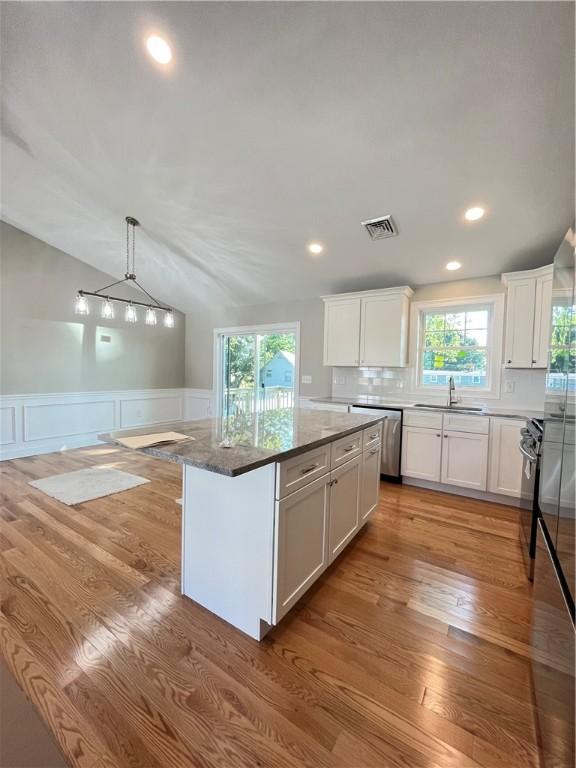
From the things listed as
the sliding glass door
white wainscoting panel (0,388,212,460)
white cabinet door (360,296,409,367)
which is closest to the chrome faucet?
white cabinet door (360,296,409,367)

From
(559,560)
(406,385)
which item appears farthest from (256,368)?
(559,560)

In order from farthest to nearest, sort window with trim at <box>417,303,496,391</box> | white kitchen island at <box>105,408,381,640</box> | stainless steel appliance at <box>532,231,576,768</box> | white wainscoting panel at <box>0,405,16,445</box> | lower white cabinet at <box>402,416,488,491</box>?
white wainscoting panel at <box>0,405,16,445</box>, window with trim at <box>417,303,496,391</box>, lower white cabinet at <box>402,416,488,491</box>, white kitchen island at <box>105,408,381,640</box>, stainless steel appliance at <box>532,231,576,768</box>

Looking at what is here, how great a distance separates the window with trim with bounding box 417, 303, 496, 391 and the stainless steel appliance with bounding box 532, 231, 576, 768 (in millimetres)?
2456

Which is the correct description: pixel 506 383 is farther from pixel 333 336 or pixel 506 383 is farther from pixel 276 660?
pixel 276 660

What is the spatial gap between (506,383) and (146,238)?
4.72 metres

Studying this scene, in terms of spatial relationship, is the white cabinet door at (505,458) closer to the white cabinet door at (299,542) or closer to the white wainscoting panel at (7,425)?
the white cabinet door at (299,542)

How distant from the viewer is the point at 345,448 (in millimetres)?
2055

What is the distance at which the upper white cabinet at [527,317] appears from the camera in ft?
10.2

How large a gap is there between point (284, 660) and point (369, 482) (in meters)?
1.33

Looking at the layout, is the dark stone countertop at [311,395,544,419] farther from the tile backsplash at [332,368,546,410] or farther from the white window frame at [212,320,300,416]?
the white window frame at [212,320,300,416]

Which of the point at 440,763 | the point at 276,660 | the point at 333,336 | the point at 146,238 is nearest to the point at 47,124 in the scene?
the point at 146,238

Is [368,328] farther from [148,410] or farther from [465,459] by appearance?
[148,410]

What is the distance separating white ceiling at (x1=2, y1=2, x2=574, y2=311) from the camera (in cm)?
166

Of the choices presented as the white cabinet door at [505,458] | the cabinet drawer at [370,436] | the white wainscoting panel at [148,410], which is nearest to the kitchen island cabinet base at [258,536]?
the cabinet drawer at [370,436]
